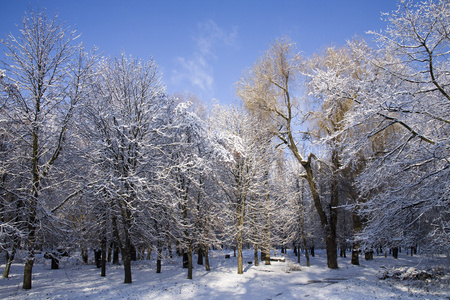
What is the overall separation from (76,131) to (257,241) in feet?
40.5

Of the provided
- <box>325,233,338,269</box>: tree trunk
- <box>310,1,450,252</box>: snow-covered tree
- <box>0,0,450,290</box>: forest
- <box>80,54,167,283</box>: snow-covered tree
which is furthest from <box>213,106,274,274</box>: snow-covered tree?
<box>310,1,450,252</box>: snow-covered tree

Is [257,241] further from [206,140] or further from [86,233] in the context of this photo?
[86,233]

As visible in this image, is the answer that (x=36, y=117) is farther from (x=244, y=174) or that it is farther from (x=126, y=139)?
(x=244, y=174)

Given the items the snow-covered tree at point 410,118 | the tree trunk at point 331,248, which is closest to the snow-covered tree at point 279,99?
the tree trunk at point 331,248

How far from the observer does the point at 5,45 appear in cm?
1022

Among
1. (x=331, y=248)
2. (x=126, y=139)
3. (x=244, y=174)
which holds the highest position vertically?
(x=126, y=139)

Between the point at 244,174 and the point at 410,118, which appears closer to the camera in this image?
the point at 410,118

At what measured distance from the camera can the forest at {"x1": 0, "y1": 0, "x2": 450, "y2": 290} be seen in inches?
257

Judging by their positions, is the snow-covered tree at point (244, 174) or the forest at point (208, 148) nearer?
the forest at point (208, 148)

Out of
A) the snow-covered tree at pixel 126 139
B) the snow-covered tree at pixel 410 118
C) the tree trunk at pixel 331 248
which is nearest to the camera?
the snow-covered tree at pixel 410 118

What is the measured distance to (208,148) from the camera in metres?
15.6

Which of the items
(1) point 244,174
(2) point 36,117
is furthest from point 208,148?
(2) point 36,117

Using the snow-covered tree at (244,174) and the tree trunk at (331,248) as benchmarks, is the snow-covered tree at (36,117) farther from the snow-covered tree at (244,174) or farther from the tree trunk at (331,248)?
the tree trunk at (331,248)

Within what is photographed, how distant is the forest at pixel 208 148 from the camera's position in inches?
257
